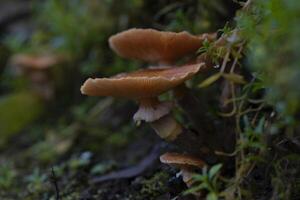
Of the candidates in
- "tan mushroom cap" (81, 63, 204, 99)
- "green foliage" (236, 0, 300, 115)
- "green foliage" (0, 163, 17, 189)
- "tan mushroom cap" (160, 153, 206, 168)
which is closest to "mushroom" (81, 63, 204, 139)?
"tan mushroom cap" (81, 63, 204, 99)

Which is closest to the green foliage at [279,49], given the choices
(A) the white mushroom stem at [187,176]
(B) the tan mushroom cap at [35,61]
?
(A) the white mushroom stem at [187,176]

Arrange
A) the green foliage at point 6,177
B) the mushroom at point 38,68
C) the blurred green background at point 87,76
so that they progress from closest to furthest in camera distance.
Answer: the blurred green background at point 87,76
the green foliage at point 6,177
the mushroom at point 38,68

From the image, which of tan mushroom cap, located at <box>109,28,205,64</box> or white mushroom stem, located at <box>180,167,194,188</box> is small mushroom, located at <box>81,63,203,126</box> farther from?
white mushroom stem, located at <box>180,167,194,188</box>

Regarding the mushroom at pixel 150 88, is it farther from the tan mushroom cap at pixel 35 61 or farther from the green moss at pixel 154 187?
the tan mushroom cap at pixel 35 61

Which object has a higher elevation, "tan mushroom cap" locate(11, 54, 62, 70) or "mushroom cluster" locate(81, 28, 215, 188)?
"tan mushroom cap" locate(11, 54, 62, 70)

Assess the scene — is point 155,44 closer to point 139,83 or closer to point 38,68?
point 139,83

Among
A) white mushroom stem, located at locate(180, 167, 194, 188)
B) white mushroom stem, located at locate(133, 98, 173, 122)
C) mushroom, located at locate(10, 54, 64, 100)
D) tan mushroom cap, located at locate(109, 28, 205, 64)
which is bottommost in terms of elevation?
white mushroom stem, located at locate(180, 167, 194, 188)

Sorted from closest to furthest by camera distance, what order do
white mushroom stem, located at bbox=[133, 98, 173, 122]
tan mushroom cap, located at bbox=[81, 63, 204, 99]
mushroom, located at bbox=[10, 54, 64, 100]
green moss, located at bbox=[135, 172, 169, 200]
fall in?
tan mushroom cap, located at bbox=[81, 63, 204, 99]
white mushroom stem, located at bbox=[133, 98, 173, 122]
green moss, located at bbox=[135, 172, 169, 200]
mushroom, located at bbox=[10, 54, 64, 100]

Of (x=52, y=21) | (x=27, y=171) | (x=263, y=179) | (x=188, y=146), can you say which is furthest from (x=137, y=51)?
(x=52, y=21)

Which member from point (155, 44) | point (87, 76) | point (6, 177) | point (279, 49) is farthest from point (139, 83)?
point (87, 76)
